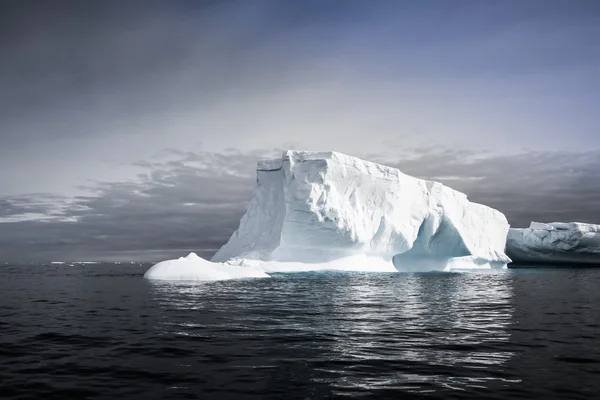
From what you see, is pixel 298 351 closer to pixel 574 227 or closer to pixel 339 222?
pixel 339 222

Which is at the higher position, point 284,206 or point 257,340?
point 284,206

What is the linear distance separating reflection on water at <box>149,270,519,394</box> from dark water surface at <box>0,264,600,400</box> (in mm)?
26

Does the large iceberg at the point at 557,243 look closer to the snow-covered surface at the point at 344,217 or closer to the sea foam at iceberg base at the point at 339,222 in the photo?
the sea foam at iceberg base at the point at 339,222

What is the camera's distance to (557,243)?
168 ft

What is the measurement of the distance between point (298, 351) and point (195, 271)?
1881cm

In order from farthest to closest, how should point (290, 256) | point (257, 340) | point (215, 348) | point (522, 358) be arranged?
point (290, 256) < point (257, 340) < point (215, 348) < point (522, 358)

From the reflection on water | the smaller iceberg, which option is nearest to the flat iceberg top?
the smaller iceberg

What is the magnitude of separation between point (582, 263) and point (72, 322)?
62.8 meters

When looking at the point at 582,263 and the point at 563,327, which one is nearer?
the point at 563,327

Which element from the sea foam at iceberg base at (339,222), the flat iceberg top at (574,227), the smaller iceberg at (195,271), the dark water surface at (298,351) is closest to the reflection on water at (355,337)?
the dark water surface at (298,351)

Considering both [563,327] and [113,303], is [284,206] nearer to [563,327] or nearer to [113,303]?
[113,303]

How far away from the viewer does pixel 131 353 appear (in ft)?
25.1

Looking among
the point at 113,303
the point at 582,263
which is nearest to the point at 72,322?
the point at 113,303

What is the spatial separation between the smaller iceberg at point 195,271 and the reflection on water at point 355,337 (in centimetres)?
896
